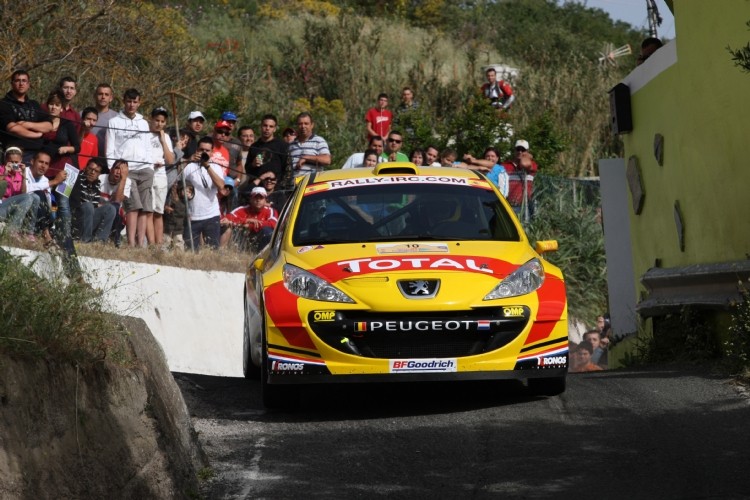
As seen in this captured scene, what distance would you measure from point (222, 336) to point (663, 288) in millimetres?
5941

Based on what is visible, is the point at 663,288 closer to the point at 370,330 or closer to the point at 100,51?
the point at 370,330

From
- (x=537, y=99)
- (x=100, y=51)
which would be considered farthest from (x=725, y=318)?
(x=537, y=99)

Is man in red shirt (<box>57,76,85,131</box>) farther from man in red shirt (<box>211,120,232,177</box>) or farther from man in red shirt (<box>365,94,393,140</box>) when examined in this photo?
man in red shirt (<box>365,94,393,140</box>)

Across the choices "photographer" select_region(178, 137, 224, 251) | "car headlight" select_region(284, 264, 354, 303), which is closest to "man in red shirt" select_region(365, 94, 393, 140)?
"photographer" select_region(178, 137, 224, 251)

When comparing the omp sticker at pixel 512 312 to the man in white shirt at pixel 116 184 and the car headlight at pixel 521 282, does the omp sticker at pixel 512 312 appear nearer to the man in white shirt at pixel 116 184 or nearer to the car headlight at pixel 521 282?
the car headlight at pixel 521 282

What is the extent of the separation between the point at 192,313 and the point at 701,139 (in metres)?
6.91

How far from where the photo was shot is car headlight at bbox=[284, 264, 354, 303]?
9.34 metres

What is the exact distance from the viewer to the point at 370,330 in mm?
9258

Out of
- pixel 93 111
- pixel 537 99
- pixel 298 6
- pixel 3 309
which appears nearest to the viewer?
pixel 3 309

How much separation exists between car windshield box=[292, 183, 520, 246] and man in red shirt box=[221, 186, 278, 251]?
7.48 m

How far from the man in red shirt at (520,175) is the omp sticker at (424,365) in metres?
11.8

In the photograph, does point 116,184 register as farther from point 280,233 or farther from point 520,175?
point 520,175

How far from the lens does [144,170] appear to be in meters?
16.7

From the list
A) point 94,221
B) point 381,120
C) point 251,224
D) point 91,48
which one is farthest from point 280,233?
point 91,48
